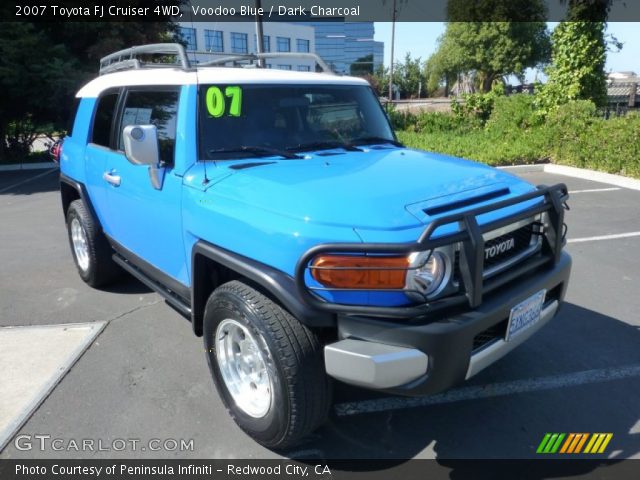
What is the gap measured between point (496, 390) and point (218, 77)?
278 cm

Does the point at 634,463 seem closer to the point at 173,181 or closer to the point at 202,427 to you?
the point at 202,427

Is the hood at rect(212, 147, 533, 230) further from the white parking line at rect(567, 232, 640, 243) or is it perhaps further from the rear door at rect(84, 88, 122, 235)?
the white parking line at rect(567, 232, 640, 243)

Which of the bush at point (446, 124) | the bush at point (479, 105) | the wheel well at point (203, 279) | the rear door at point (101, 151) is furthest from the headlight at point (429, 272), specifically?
the bush at point (479, 105)

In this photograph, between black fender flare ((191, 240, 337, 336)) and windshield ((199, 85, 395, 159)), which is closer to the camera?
black fender flare ((191, 240, 337, 336))

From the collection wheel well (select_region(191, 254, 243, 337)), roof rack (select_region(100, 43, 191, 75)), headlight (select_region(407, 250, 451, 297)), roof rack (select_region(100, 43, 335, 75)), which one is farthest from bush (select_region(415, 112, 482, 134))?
headlight (select_region(407, 250, 451, 297))

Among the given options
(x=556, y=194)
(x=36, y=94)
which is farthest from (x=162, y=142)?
(x=36, y=94)

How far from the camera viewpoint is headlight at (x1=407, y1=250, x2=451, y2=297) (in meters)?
2.29

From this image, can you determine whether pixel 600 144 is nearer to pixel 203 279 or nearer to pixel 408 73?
pixel 203 279

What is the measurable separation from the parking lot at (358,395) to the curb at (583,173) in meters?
5.85

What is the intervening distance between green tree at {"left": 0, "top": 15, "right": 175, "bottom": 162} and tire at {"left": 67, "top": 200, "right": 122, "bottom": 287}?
33.9 feet

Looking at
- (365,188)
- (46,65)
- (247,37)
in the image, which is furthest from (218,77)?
(247,37)

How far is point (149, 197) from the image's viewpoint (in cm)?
348

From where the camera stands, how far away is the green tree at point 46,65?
1335 centimetres

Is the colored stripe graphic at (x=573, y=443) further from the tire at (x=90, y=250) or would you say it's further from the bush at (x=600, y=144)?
the bush at (x=600, y=144)
